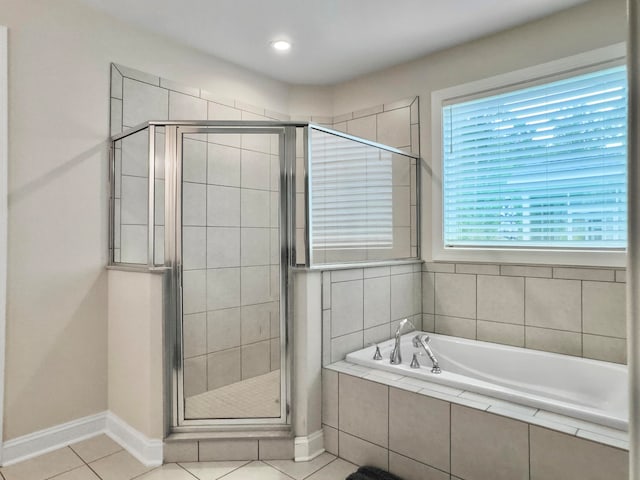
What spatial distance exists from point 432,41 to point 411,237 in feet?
4.40

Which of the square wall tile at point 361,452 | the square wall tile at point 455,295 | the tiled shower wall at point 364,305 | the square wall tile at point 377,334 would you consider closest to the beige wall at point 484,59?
the square wall tile at point 455,295

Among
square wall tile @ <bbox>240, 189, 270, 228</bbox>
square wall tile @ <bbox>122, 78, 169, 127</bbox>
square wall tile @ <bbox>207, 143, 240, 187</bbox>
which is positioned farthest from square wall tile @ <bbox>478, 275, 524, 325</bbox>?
square wall tile @ <bbox>122, 78, 169, 127</bbox>

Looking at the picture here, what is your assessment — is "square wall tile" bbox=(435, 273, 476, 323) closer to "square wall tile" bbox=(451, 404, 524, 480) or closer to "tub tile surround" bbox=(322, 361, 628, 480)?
"tub tile surround" bbox=(322, 361, 628, 480)

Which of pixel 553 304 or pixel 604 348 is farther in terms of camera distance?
pixel 553 304

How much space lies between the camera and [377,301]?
2.60m

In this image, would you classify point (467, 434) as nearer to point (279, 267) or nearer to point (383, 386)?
point (383, 386)

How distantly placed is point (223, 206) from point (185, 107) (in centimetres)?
100

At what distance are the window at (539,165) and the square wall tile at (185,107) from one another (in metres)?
1.69

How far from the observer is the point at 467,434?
171 cm

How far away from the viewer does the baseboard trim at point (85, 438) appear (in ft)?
6.78

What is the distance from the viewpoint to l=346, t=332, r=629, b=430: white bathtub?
191cm

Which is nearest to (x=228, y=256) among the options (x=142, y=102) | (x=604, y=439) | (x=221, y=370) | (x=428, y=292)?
(x=221, y=370)

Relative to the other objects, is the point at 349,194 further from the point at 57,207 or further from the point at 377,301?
the point at 57,207

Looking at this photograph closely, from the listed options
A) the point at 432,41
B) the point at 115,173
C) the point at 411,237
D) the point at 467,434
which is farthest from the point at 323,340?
the point at 432,41
